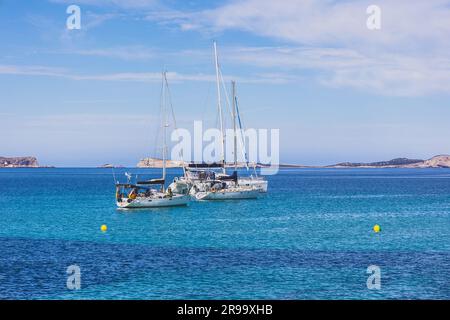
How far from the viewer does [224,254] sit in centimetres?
4191

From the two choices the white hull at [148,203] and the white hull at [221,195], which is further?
the white hull at [221,195]

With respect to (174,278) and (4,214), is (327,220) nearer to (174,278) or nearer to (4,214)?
(174,278)

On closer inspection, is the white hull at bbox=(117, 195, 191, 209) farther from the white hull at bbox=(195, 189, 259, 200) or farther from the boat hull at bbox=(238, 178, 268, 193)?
the boat hull at bbox=(238, 178, 268, 193)

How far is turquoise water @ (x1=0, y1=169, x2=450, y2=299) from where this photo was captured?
31.2 metres

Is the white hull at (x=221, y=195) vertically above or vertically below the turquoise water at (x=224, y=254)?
above

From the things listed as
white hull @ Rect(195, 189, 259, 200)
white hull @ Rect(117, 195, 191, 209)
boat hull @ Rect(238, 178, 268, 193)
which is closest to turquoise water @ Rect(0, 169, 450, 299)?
white hull @ Rect(117, 195, 191, 209)

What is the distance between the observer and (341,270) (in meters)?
35.8

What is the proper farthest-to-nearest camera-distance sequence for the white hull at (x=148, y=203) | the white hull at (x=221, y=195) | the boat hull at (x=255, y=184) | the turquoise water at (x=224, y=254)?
the boat hull at (x=255, y=184) → the white hull at (x=221, y=195) → the white hull at (x=148, y=203) → the turquoise water at (x=224, y=254)

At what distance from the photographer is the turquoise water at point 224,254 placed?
102 ft

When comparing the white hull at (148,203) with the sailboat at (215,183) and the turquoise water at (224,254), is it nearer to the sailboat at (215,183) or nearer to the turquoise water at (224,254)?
the turquoise water at (224,254)

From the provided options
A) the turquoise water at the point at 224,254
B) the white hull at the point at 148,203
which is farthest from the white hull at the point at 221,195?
the turquoise water at the point at 224,254

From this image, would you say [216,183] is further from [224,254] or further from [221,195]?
[224,254]
